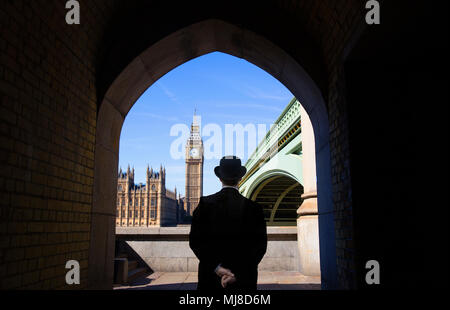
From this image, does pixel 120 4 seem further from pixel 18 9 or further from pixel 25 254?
pixel 25 254

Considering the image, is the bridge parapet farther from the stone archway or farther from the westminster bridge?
the stone archway

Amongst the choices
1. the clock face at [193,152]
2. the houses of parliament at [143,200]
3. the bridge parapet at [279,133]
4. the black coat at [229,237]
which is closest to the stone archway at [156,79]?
the black coat at [229,237]

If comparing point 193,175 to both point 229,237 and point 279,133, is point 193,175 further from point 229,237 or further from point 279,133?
point 229,237

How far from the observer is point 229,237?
2.81m

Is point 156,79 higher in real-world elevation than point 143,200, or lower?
lower

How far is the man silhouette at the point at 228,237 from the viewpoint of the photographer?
2.76 meters

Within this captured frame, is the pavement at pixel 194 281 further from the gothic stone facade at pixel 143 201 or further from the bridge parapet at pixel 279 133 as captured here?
the gothic stone facade at pixel 143 201

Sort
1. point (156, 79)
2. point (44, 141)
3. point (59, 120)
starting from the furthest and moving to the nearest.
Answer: point (156, 79) → point (59, 120) → point (44, 141)

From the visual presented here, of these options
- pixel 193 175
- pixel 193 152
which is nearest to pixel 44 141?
pixel 193 175

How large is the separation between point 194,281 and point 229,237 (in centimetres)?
561

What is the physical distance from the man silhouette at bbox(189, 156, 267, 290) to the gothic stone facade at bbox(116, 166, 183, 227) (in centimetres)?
8753

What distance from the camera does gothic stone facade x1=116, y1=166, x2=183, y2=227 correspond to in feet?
292

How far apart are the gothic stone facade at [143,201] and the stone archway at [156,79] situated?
8434 cm

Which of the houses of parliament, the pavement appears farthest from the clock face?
the pavement
